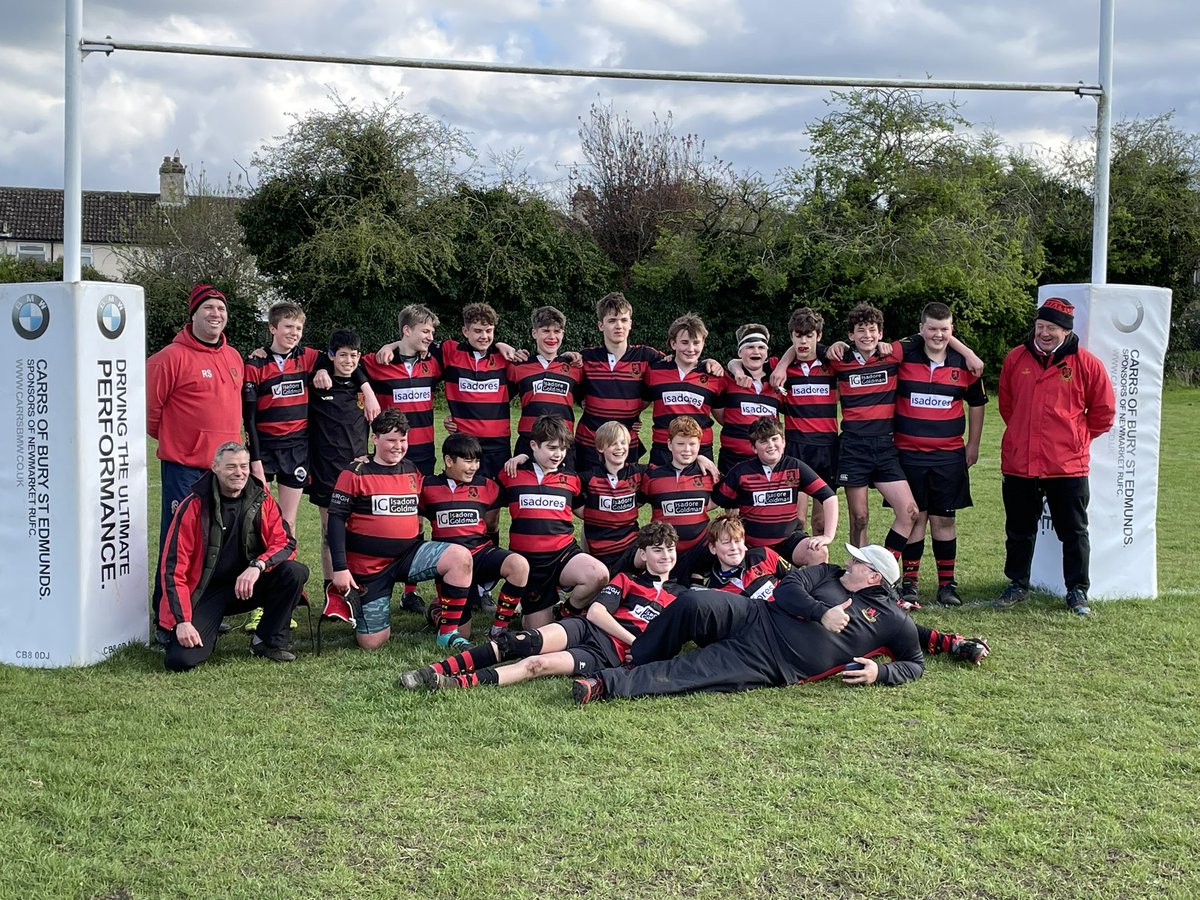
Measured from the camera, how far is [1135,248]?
92.4 feet

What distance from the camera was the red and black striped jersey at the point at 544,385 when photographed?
6.62 m

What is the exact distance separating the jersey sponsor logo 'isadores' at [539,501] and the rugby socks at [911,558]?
2335 millimetres

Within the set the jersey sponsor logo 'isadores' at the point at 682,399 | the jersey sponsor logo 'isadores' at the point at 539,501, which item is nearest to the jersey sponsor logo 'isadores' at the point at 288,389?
the jersey sponsor logo 'isadores' at the point at 539,501

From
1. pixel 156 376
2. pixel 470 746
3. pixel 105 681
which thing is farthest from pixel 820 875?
pixel 156 376

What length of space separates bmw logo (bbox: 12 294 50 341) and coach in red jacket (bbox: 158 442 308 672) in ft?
3.66

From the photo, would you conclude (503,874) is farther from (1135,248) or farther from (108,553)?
(1135,248)

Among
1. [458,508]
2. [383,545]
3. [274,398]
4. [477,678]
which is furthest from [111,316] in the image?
[477,678]

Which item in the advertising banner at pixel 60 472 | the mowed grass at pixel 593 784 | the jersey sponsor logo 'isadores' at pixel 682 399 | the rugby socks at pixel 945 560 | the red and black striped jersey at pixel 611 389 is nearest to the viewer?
the mowed grass at pixel 593 784

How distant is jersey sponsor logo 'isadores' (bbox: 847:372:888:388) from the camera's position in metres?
6.69

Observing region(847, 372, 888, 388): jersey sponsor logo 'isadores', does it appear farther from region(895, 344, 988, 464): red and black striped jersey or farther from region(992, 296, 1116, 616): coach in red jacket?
region(992, 296, 1116, 616): coach in red jacket

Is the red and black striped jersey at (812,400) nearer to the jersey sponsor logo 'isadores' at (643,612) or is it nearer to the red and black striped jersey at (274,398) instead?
the jersey sponsor logo 'isadores' at (643,612)

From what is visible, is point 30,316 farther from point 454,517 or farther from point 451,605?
point 451,605

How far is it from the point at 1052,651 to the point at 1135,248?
86.2 ft

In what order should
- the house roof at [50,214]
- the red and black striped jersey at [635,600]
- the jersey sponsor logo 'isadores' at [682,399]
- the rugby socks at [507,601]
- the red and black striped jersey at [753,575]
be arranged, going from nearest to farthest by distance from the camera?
1. the red and black striped jersey at [635,600]
2. the red and black striped jersey at [753,575]
3. the rugby socks at [507,601]
4. the jersey sponsor logo 'isadores' at [682,399]
5. the house roof at [50,214]
